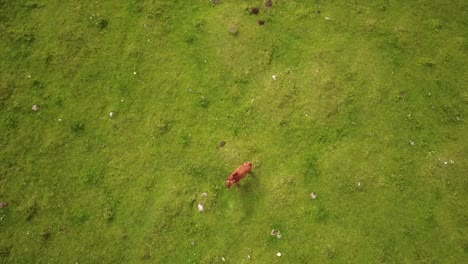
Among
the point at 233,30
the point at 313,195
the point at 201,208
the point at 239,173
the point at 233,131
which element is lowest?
the point at 201,208

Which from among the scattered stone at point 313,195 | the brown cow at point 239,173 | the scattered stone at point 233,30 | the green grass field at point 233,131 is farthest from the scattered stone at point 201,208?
the scattered stone at point 233,30

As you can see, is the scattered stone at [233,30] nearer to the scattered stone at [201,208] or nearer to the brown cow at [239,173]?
the brown cow at [239,173]

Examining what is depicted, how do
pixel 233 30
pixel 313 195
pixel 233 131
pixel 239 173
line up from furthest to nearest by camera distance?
pixel 233 30 → pixel 233 131 → pixel 313 195 → pixel 239 173

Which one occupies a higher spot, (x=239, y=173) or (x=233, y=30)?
(x=233, y=30)

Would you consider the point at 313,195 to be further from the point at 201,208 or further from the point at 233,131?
the point at 201,208

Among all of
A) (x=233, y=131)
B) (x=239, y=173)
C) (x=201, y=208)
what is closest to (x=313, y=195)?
(x=239, y=173)

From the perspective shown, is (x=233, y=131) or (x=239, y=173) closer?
(x=239, y=173)
